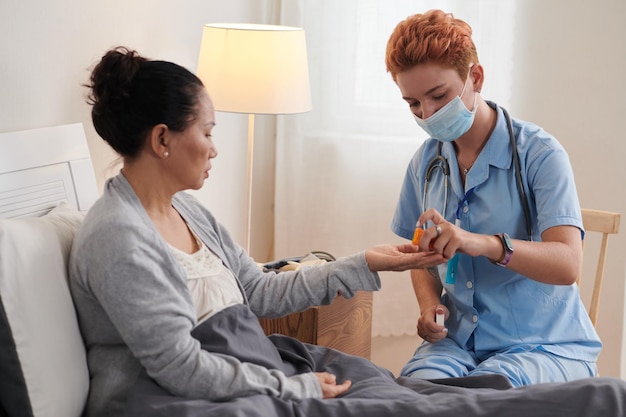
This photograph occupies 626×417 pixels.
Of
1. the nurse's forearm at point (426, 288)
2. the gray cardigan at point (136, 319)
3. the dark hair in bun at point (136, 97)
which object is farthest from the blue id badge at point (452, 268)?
the dark hair in bun at point (136, 97)

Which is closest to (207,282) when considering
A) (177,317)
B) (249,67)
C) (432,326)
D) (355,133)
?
(177,317)

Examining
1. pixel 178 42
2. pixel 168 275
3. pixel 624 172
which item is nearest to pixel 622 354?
pixel 624 172

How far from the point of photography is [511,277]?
1883 mm

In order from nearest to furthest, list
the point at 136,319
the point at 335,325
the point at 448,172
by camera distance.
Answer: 1. the point at 136,319
2. the point at 448,172
3. the point at 335,325

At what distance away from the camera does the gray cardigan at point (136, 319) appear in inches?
53.5

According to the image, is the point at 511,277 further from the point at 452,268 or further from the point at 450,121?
the point at 450,121

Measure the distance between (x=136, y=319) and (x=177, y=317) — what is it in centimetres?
7

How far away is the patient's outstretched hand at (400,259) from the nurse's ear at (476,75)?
41 centimetres

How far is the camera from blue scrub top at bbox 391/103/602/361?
185 cm

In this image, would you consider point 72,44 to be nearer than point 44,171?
No

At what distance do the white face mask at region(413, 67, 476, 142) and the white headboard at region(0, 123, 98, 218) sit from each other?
2.51ft

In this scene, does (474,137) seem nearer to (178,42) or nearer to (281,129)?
(178,42)

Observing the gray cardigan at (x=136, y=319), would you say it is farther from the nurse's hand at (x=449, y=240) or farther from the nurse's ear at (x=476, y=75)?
the nurse's ear at (x=476, y=75)

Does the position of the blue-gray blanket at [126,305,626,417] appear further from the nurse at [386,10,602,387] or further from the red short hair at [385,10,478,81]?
the red short hair at [385,10,478,81]
